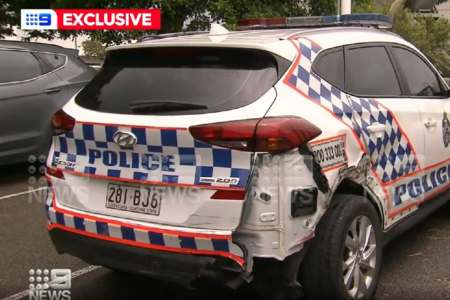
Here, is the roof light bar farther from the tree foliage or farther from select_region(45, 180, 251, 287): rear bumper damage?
the tree foliage

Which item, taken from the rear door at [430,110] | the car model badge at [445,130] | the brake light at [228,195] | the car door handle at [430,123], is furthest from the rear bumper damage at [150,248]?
the car model badge at [445,130]

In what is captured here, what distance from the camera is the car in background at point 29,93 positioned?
608 cm

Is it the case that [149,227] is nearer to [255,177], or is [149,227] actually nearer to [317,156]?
[255,177]

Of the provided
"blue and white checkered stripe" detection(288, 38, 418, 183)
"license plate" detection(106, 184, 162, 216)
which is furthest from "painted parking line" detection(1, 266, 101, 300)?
"blue and white checkered stripe" detection(288, 38, 418, 183)

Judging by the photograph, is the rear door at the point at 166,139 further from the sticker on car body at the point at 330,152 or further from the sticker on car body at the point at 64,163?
the sticker on car body at the point at 330,152

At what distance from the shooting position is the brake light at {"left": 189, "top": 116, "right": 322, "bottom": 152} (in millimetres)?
2496

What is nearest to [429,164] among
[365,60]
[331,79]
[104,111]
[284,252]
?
[365,60]

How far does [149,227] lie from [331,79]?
1.33 m

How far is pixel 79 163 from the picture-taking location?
2.94 metres

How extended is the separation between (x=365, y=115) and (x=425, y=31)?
16985 millimetres

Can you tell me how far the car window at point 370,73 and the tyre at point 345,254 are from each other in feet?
2.38

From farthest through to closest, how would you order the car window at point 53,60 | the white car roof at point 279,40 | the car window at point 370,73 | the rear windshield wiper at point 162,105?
the car window at point 53,60
the car window at point 370,73
the white car roof at point 279,40
the rear windshield wiper at point 162,105

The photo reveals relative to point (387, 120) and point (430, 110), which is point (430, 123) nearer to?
point (430, 110)

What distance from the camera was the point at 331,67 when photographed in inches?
123
